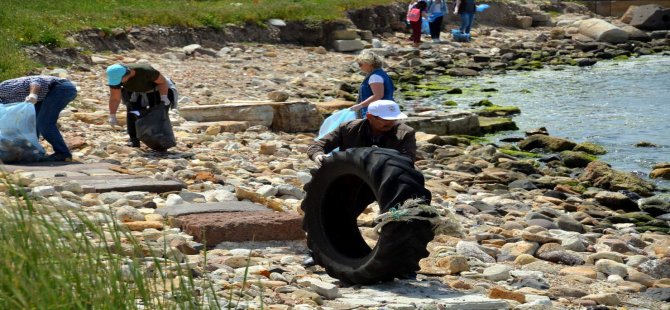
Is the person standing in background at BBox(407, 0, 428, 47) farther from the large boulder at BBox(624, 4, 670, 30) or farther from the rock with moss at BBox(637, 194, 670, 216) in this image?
the rock with moss at BBox(637, 194, 670, 216)

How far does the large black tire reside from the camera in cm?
792

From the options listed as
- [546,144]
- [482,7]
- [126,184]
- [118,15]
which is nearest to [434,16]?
[482,7]

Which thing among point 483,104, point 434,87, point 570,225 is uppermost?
point 570,225

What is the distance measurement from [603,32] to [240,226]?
1134 inches

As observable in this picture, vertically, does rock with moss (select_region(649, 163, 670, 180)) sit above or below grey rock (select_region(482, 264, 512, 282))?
below

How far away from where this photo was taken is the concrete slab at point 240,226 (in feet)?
30.2

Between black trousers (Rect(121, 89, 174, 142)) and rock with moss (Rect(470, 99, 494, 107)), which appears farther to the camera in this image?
rock with moss (Rect(470, 99, 494, 107))

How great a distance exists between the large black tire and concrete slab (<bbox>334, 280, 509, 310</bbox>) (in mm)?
87

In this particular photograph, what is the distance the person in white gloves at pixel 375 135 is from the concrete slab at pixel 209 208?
1438 millimetres

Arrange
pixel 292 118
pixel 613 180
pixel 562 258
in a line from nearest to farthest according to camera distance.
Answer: pixel 562 258, pixel 613 180, pixel 292 118

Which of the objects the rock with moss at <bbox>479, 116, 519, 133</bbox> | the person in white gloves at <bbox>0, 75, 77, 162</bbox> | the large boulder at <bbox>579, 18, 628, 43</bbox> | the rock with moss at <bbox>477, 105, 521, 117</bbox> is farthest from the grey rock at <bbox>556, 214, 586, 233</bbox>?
the large boulder at <bbox>579, 18, 628, 43</bbox>

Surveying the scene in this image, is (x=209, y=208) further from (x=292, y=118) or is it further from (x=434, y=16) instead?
(x=434, y=16)

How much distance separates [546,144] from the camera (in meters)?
18.6

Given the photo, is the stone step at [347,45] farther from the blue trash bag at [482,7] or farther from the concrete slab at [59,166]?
the concrete slab at [59,166]
